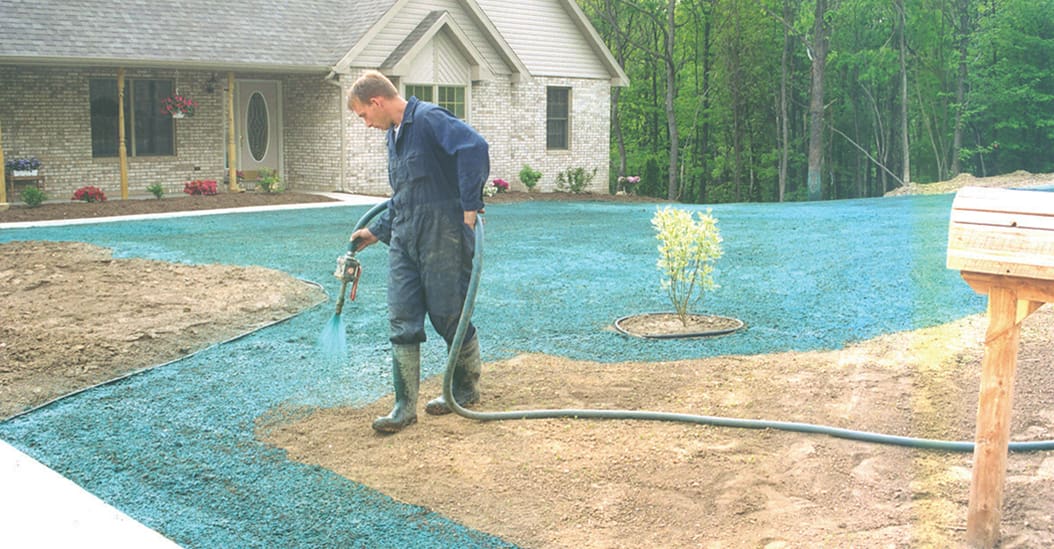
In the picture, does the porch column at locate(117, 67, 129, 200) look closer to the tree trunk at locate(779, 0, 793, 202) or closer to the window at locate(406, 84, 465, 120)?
the window at locate(406, 84, 465, 120)

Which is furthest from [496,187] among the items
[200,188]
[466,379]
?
[466,379]

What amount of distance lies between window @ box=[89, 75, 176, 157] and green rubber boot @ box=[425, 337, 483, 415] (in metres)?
17.4

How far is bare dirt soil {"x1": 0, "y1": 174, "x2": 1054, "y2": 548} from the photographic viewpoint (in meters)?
4.33

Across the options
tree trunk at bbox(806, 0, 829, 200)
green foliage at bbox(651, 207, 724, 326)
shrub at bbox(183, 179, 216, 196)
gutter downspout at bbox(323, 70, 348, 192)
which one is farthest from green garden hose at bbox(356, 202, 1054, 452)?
tree trunk at bbox(806, 0, 829, 200)

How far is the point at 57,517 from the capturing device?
456 cm

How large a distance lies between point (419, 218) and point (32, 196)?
15.4m

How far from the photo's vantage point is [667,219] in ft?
27.8

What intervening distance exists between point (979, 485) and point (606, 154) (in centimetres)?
2508

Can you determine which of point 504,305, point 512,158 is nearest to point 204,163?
point 512,158

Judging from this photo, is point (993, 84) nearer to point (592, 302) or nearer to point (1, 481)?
point (592, 302)

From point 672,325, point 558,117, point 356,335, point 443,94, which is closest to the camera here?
point 356,335

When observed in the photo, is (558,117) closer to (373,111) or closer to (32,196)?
(32,196)

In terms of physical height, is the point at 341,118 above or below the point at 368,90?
above

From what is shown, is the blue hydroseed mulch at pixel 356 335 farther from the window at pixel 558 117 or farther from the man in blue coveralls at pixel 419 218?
the window at pixel 558 117
